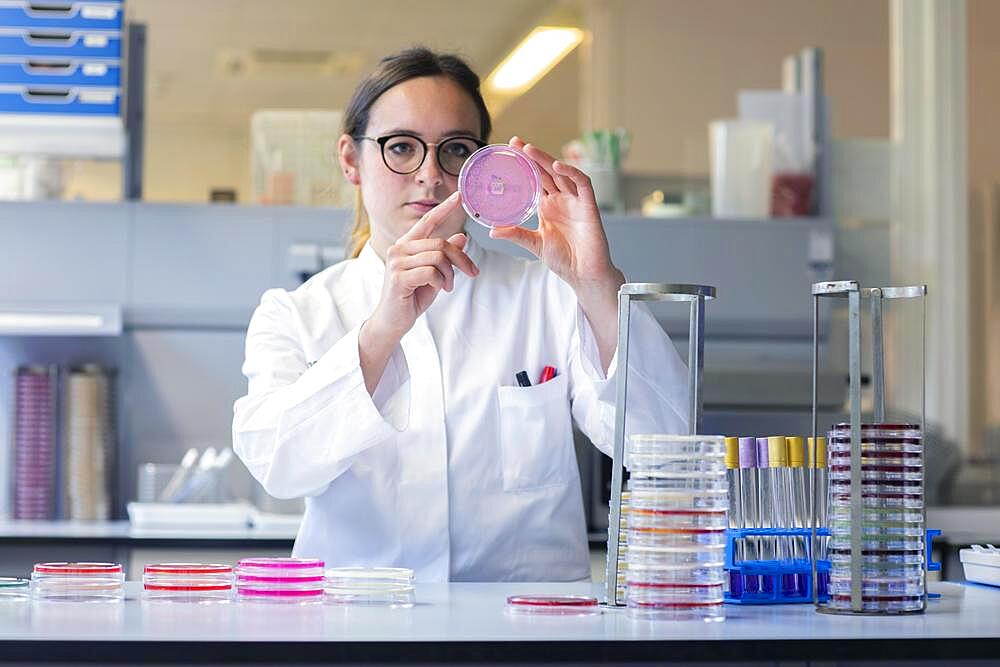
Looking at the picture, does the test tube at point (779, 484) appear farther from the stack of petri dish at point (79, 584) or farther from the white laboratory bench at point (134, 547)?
the white laboratory bench at point (134, 547)

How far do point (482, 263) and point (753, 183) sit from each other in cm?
161

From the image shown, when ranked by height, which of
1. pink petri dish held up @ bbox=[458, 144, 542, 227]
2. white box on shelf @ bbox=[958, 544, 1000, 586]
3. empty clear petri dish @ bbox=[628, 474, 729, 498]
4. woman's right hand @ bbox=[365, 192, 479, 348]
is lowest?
white box on shelf @ bbox=[958, 544, 1000, 586]

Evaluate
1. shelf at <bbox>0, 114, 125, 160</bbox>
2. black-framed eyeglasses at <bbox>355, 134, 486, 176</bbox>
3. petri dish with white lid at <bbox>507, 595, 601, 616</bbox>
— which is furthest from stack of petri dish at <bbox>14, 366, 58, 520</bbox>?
petri dish with white lid at <bbox>507, 595, 601, 616</bbox>

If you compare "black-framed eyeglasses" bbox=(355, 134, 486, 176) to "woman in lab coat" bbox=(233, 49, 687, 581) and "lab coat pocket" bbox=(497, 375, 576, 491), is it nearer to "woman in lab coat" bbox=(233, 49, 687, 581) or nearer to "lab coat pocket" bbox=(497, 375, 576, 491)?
"woman in lab coat" bbox=(233, 49, 687, 581)

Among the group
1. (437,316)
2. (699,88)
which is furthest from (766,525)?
(699,88)

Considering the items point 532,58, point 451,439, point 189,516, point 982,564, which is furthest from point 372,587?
point 532,58

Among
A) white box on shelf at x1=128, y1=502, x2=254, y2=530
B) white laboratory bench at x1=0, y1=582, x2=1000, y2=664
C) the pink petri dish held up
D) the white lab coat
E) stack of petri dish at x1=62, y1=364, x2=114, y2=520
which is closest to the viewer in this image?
white laboratory bench at x1=0, y1=582, x2=1000, y2=664

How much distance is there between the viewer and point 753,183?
3.47 metres

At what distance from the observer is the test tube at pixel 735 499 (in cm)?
129

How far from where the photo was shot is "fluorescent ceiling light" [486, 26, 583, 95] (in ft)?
18.5

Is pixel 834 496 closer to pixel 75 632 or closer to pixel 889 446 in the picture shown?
pixel 889 446

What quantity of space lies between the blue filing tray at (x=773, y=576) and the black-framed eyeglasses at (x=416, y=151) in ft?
2.47

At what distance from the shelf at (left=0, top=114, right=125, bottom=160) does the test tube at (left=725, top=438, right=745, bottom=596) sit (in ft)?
7.62

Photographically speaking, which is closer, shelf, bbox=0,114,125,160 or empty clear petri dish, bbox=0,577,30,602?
empty clear petri dish, bbox=0,577,30,602
